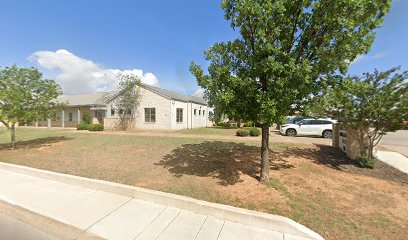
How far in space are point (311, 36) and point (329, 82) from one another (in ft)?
3.97

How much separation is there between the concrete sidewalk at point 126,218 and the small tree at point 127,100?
639 inches

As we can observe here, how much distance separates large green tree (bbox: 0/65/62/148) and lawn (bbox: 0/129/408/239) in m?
1.91

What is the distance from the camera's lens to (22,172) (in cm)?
674

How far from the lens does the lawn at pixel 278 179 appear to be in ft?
12.6

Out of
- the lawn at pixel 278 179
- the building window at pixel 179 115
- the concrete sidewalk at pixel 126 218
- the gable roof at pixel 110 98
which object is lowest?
the concrete sidewalk at pixel 126 218

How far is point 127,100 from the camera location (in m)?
20.7

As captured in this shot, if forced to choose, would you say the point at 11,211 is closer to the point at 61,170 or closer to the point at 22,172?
the point at 61,170

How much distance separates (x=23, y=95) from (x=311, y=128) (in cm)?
1890

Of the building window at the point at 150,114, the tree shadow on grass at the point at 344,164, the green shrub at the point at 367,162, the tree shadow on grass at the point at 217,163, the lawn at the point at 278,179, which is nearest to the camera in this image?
the lawn at the point at 278,179

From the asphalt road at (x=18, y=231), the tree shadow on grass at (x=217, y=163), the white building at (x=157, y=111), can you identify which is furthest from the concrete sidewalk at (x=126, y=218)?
the white building at (x=157, y=111)

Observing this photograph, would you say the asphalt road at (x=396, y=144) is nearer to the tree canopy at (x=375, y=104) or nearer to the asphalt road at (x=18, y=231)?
the tree canopy at (x=375, y=104)

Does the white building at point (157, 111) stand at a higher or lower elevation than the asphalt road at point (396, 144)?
higher

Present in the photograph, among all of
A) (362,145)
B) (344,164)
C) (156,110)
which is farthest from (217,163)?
(156,110)

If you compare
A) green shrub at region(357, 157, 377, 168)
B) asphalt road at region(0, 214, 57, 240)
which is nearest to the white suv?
green shrub at region(357, 157, 377, 168)
